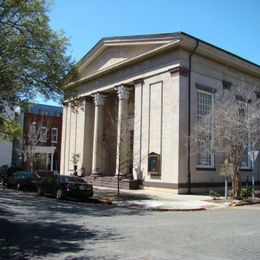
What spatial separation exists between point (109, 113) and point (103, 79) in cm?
300

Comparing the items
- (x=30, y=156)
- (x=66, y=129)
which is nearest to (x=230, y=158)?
(x=66, y=129)

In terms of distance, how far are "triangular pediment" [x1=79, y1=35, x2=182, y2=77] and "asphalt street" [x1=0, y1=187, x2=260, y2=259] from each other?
57.3 feet

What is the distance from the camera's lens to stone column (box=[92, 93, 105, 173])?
119 feet

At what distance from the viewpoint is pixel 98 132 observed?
36.6 m

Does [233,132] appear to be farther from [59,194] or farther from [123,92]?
[123,92]

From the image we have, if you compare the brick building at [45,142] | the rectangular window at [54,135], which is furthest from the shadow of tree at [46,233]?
the rectangular window at [54,135]

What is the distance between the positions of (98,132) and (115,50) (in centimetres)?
725

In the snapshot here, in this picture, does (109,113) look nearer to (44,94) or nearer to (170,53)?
(170,53)

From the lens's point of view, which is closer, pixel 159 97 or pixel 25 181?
pixel 159 97

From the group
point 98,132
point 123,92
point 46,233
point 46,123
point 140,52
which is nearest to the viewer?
point 46,233

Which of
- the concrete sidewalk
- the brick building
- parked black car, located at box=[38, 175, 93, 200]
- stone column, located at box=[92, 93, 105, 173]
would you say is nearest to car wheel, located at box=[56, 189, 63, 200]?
parked black car, located at box=[38, 175, 93, 200]

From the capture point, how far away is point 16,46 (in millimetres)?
15477

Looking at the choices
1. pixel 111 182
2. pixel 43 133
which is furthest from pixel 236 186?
pixel 43 133

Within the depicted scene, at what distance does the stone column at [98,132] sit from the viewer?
36312 mm
